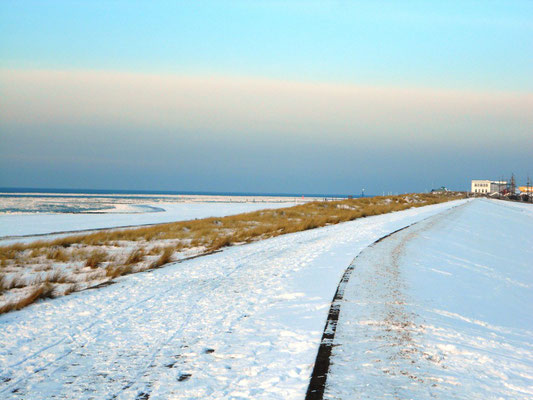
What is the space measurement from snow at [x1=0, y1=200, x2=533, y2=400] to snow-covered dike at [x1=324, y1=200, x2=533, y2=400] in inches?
0.9

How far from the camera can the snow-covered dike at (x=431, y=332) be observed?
4.18 m

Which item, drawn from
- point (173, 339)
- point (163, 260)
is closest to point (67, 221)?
point (163, 260)

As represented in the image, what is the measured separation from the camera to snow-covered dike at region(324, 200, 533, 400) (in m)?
4.18

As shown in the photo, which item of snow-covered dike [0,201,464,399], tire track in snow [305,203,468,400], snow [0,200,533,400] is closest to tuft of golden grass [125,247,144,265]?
snow [0,200,533,400]

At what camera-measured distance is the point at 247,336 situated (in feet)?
18.1

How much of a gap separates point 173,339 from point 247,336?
0.89 m

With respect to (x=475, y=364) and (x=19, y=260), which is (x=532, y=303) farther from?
(x=19, y=260)

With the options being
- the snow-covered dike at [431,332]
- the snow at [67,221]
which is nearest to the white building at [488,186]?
the snow at [67,221]

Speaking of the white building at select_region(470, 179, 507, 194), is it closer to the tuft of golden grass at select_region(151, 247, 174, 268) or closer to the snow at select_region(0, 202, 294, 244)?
the snow at select_region(0, 202, 294, 244)

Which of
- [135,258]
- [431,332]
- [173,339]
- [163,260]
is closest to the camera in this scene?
[173,339]

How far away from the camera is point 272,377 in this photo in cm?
432

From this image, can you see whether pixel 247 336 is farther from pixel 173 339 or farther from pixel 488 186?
pixel 488 186

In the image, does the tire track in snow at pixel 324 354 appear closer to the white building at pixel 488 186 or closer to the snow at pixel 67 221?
the snow at pixel 67 221

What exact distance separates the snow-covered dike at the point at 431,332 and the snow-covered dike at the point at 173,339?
48 cm
